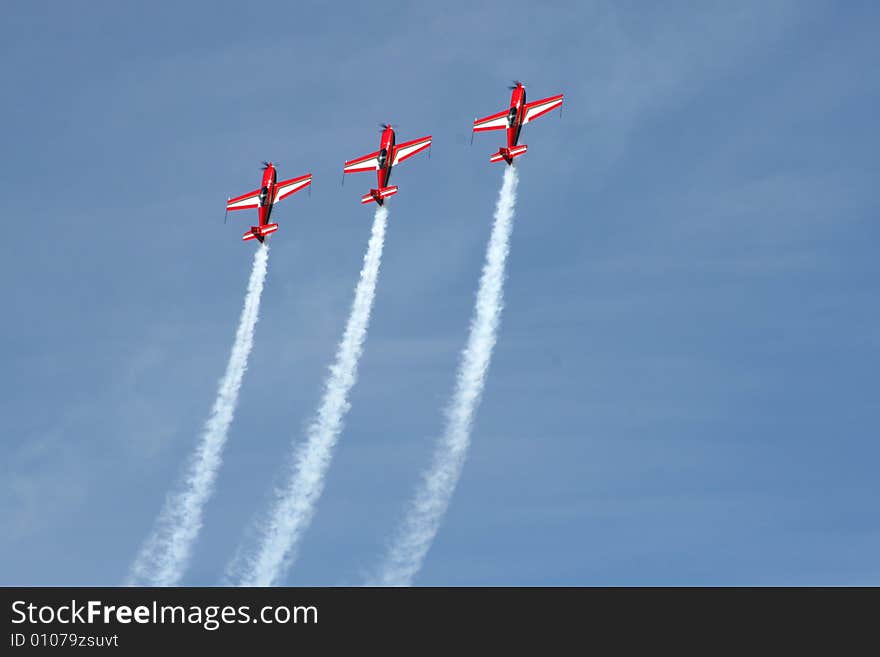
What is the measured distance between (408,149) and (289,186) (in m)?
15.5

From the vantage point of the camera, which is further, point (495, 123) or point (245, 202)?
point (245, 202)

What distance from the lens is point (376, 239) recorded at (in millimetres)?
186250

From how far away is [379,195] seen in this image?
607 feet

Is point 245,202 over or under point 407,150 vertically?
over

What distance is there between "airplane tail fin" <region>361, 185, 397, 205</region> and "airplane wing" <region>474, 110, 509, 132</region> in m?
11.9

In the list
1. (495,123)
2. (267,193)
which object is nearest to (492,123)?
(495,123)

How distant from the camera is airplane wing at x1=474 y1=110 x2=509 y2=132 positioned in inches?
7347

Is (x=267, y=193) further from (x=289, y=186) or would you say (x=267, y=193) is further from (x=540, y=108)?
(x=540, y=108)

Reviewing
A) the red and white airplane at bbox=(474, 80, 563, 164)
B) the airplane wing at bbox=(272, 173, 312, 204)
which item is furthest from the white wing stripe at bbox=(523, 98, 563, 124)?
the airplane wing at bbox=(272, 173, 312, 204)

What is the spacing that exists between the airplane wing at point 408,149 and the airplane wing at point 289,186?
1275cm

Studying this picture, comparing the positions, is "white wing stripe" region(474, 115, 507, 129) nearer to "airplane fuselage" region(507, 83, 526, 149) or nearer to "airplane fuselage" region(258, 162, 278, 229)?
"airplane fuselage" region(507, 83, 526, 149)
